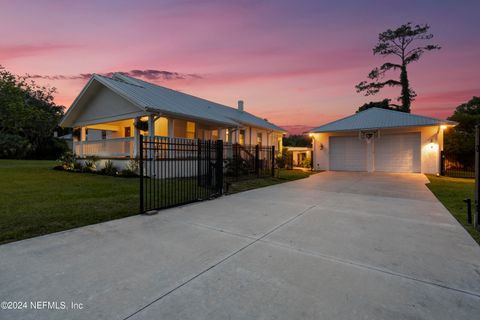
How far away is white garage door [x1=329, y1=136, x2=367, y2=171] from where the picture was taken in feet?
57.6

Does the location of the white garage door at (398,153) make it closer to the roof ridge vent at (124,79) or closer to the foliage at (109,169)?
the roof ridge vent at (124,79)

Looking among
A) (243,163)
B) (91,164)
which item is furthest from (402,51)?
(91,164)

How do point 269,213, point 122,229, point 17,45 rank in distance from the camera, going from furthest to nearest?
point 17,45 < point 269,213 < point 122,229

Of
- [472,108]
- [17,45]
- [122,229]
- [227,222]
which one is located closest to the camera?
[122,229]

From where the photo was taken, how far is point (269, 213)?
5.40 m

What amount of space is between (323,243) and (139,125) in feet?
34.8

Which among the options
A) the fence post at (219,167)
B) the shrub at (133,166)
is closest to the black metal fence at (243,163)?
the fence post at (219,167)

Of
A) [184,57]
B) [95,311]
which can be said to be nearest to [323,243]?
[95,311]

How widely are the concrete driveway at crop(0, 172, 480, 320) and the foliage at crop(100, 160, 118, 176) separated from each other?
8649mm

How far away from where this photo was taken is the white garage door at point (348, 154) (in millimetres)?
17547

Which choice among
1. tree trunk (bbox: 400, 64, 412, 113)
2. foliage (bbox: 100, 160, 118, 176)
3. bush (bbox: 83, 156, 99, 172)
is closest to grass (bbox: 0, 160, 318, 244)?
foliage (bbox: 100, 160, 118, 176)

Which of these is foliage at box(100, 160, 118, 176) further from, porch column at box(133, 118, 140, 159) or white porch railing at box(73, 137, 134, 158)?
porch column at box(133, 118, 140, 159)

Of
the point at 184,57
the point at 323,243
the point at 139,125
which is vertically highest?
the point at 184,57

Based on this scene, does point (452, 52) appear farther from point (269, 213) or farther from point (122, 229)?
point (122, 229)
